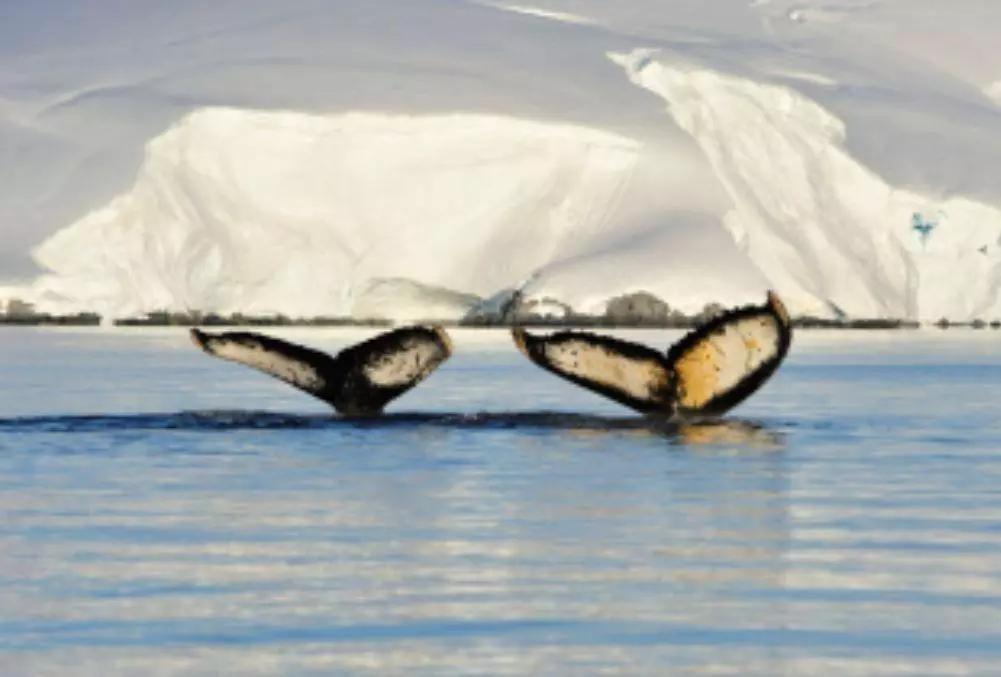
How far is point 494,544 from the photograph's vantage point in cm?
1566

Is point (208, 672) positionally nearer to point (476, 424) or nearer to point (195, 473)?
point (195, 473)

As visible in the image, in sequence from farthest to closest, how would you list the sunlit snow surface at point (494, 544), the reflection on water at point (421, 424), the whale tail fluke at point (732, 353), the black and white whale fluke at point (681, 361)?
the whale tail fluke at point (732, 353)
the black and white whale fluke at point (681, 361)
the reflection on water at point (421, 424)
the sunlit snow surface at point (494, 544)

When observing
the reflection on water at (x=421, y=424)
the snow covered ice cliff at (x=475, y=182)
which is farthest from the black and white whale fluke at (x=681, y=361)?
the snow covered ice cliff at (x=475, y=182)

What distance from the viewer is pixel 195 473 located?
2086 cm

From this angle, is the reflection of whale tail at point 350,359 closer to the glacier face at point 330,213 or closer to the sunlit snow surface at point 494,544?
the sunlit snow surface at point 494,544

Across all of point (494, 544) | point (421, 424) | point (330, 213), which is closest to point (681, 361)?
point (421, 424)

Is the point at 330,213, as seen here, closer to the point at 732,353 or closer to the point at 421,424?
the point at 421,424

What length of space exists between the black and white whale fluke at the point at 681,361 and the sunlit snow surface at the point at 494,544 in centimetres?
60

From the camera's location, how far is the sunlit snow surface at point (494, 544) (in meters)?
11.7

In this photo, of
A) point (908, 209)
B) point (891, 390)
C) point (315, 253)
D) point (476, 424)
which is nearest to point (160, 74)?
point (315, 253)

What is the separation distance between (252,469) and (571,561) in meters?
6.93

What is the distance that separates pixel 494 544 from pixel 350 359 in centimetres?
1206

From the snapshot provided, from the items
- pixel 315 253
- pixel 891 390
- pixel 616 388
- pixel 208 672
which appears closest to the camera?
pixel 208 672

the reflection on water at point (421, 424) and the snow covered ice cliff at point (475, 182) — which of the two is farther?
the snow covered ice cliff at point (475, 182)
